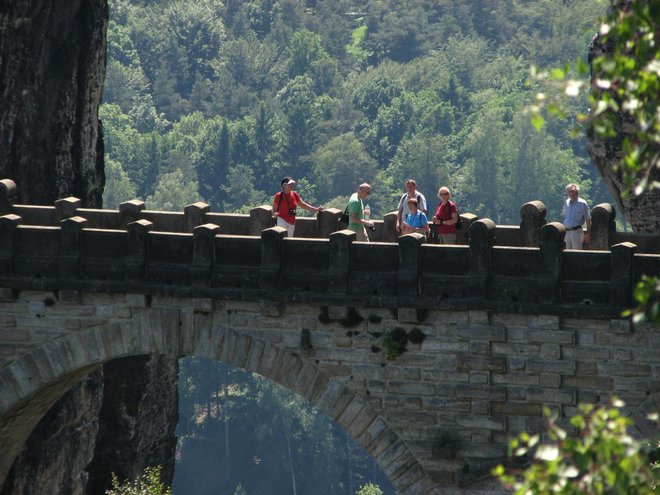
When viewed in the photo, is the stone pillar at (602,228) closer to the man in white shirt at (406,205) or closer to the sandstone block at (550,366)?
the man in white shirt at (406,205)

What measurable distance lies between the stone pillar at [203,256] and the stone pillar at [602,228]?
21.0ft

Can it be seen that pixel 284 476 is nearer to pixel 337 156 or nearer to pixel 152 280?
pixel 337 156

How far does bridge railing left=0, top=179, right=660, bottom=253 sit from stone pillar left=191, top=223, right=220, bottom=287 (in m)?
3.20

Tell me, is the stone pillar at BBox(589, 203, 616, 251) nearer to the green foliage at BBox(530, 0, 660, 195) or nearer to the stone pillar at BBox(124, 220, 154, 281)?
the stone pillar at BBox(124, 220, 154, 281)

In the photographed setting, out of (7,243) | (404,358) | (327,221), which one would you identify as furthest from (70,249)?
(404,358)

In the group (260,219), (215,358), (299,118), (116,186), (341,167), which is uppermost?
(299,118)

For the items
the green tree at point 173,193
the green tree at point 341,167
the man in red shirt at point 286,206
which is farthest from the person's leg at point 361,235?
the green tree at point 341,167

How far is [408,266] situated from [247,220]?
498 cm

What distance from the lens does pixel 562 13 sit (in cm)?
18988

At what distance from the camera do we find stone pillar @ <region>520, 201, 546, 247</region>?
1084 inches

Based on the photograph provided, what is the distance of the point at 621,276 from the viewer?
76.9 ft

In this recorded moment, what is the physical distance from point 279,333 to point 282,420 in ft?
317

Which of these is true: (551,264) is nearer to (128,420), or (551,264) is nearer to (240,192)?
(128,420)

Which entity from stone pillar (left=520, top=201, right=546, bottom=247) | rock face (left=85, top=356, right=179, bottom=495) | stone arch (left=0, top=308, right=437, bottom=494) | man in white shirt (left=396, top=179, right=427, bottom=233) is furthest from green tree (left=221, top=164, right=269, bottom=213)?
stone arch (left=0, top=308, right=437, bottom=494)
